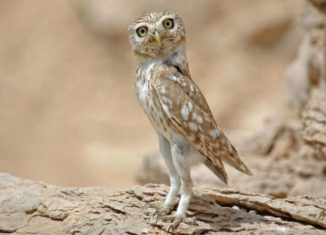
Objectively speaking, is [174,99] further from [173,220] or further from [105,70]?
[105,70]

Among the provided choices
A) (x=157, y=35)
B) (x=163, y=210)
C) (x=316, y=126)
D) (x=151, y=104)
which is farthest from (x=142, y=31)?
(x=316, y=126)

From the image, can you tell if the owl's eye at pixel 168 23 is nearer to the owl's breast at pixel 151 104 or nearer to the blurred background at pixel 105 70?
the owl's breast at pixel 151 104

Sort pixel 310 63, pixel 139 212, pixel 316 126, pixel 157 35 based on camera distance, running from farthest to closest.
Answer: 1. pixel 310 63
2. pixel 316 126
3. pixel 139 212
4. pixel 157 35

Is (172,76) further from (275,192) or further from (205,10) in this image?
(205,10)

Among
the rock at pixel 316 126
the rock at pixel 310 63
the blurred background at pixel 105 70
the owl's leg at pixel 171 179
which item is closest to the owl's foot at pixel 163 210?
the owl's leg at pixel 171 179

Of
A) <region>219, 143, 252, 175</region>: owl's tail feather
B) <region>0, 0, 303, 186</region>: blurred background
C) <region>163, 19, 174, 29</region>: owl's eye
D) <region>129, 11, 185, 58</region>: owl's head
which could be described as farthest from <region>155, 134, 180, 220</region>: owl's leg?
<region>0, 0, 303, 186</region>: blurred background
